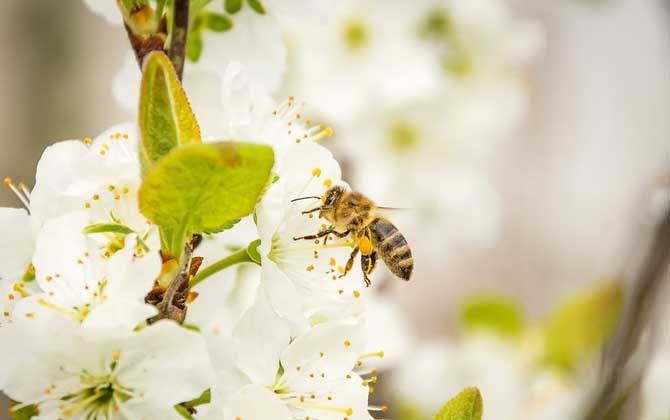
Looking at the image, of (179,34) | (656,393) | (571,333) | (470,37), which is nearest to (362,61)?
(470,37)

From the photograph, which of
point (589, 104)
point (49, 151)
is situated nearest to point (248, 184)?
point (49, 151)

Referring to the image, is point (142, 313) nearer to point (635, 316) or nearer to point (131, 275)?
point (131, 275)

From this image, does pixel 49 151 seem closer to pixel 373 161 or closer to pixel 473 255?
pixel 373 161

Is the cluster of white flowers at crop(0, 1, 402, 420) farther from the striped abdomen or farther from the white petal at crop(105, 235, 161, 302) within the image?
the striped abdomen

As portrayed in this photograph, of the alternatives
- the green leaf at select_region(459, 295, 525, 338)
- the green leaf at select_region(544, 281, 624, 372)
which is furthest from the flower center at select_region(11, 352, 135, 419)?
the green leaf at select_region(459, 295, 525, 338)

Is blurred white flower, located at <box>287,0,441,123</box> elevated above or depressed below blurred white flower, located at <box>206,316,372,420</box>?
below

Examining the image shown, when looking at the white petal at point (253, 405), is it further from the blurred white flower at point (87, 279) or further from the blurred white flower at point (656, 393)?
the blurred white flower at point (656, 393)
